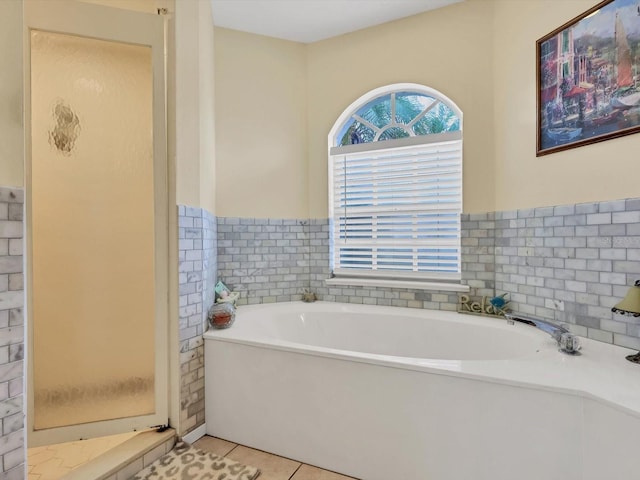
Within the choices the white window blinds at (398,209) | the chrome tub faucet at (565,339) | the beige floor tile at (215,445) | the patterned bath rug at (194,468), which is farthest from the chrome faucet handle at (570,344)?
the beige floor tile at (215,445)

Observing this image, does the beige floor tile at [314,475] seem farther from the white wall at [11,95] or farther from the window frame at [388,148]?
the white wall at [11,95]

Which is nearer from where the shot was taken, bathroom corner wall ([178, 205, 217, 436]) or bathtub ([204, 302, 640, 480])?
bathtub ([204, 302, 640, 480])

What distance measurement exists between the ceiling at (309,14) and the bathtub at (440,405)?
7.59 feet

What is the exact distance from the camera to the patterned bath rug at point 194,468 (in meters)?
1.54

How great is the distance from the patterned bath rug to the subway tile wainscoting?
1.15 m

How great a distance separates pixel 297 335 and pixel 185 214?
48.1 inches

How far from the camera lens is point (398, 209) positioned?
2.64 meters

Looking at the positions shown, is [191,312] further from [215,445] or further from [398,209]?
[398,209]

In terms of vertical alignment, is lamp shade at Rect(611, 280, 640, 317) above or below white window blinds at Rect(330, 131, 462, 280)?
below

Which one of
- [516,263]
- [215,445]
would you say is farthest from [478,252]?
[215,445]

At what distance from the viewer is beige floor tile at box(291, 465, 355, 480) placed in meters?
1.56

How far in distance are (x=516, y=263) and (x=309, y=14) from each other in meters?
2.38

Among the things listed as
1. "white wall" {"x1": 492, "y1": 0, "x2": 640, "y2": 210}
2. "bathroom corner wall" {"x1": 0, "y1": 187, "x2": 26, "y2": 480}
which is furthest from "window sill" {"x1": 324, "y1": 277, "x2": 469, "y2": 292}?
"bathroom corner wall" {"x1": 0, "y1": 187, "x2": 26, "y2": 480}

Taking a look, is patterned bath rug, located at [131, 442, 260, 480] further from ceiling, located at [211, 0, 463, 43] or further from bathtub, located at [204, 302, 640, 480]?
ceiling, located at [211, 0, 463, 43]
